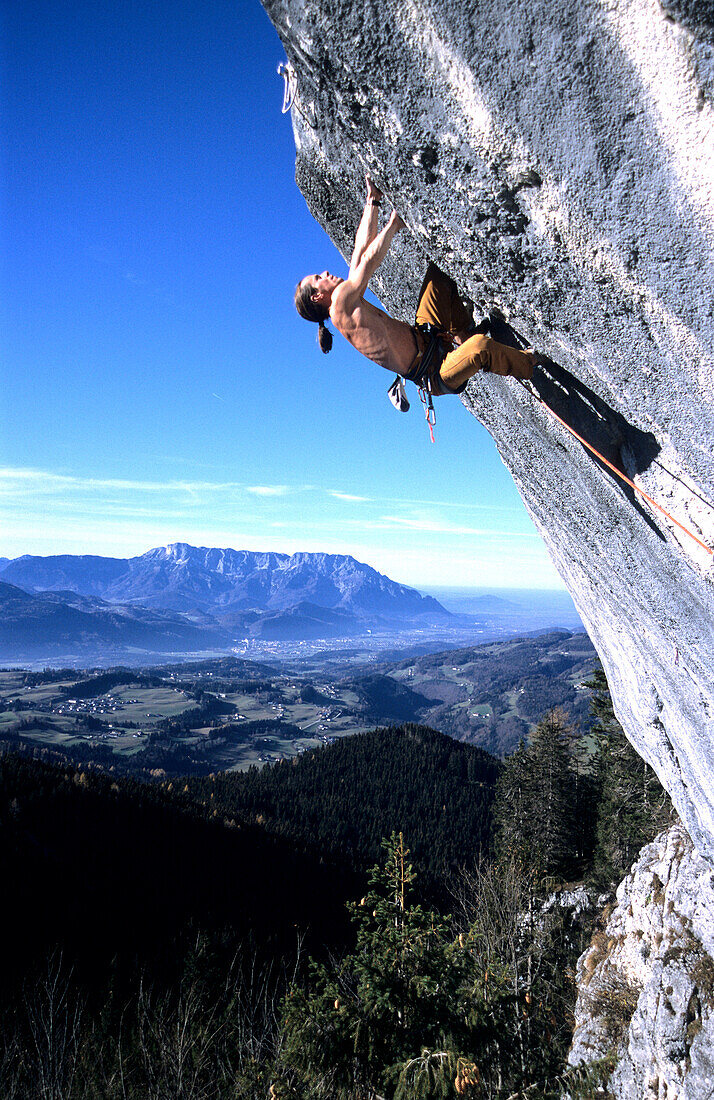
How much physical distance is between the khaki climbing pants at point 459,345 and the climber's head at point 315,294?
879mm

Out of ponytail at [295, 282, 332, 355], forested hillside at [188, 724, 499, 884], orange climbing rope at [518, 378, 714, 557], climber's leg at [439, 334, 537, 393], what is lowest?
forested hillside at [188, 724, 499, 884]

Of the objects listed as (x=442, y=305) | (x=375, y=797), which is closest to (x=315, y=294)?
(x=442, y=305)

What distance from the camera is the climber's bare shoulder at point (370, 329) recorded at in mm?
4102

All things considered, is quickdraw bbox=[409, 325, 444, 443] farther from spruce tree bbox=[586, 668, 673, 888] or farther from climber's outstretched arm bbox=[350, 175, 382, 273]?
spruce tree bbox=[586, 668, 673, 888]

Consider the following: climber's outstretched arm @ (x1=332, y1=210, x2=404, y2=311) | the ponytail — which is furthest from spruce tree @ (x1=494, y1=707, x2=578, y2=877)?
climber's outstretched arm @ (x1=332, y1=210, x2=404, y2=311)

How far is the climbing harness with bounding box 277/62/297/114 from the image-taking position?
3.93 m

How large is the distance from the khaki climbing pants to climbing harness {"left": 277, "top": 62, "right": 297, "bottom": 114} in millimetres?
1618

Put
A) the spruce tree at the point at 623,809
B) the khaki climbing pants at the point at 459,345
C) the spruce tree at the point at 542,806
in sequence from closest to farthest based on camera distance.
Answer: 1. the khaki climbing pants at the point at 459,345
2. the spruce tree at the point at 623,809
3. the spruce tree at the point at 542,806

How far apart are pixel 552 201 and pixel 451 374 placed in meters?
1.50

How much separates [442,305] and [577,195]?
1.86 m

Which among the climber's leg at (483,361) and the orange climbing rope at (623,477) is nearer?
the orange climbing rope at (623,477)

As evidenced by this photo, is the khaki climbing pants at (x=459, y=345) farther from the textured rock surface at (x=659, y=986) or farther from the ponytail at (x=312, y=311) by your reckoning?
the textured rock surface at (x=659, y=986)

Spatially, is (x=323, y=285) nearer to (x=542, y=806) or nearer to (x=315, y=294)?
(x=315, y=294)

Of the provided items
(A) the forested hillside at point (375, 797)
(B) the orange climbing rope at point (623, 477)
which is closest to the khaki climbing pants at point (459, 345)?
(B) the orange climbing rope at point (623, 477)
